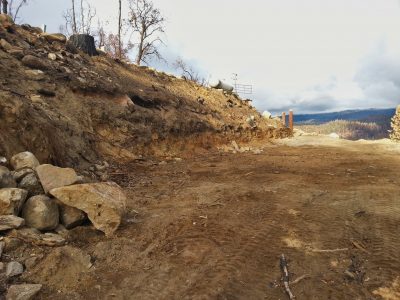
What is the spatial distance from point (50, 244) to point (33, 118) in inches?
155

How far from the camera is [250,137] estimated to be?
17906 millimetres

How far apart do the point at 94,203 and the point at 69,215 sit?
1.24 feet

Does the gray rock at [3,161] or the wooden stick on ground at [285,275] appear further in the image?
the gray rock at [3,161]

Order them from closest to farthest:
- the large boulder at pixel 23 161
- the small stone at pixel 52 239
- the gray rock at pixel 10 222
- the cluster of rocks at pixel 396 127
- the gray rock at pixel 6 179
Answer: the gray rock at pixel 10 222 < the small stone at pixel 52 239 < the gray rock at pixel 6 179 < the large boulder at pixel 23 161 < the cluster of rocks at pixel 396 127

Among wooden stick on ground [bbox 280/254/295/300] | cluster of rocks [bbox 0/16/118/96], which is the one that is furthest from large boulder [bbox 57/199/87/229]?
cluster of rocks [bbox 0/16/118/96]

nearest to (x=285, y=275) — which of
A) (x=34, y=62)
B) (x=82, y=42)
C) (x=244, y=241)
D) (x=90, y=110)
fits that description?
(x=244, y=241)

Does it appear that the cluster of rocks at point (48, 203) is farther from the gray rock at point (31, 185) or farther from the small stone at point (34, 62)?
the small stone at point (34, 62)

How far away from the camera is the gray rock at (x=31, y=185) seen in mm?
5008

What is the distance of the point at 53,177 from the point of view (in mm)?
5184

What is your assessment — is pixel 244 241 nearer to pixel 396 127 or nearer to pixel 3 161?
pixel 3 161

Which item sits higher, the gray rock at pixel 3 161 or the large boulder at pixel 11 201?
the gray rock at pixel 3 161

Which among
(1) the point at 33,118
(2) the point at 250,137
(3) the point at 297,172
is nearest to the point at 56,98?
(1) the point at 33,118

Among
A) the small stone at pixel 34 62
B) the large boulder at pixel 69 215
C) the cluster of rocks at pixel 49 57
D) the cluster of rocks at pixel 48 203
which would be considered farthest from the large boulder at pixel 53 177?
the small stone at pixel 34 62

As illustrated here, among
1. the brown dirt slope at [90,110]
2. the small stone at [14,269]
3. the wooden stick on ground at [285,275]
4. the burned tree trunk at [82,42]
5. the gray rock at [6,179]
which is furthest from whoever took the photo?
the burned tree trunk at [82,42]
